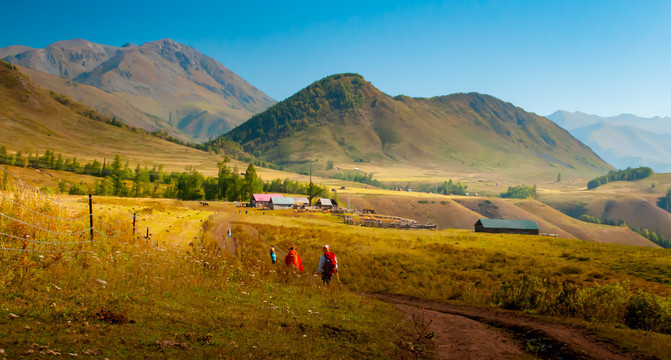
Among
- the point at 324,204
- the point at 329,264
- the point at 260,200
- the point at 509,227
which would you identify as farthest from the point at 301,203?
the point at 329,264

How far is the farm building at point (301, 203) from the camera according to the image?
13843 centimetres

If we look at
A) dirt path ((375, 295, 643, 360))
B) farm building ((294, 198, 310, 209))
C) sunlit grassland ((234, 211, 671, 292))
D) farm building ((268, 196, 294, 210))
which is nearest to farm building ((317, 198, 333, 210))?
farm building ((294, 198, 310, 209))

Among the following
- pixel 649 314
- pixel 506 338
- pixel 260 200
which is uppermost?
pixel 649 314

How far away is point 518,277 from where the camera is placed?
91.7 ft

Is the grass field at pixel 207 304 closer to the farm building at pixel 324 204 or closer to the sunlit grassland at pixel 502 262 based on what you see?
the sunlit grassland at pixel 502 262

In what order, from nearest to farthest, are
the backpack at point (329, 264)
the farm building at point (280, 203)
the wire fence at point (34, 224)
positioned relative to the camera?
the wire fence at point (34, 224), the backpack at point (329, 264), the farm building at point (280, 203)

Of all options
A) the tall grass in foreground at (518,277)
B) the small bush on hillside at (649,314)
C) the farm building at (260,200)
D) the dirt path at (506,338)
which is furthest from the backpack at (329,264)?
the farm building at (260,200)

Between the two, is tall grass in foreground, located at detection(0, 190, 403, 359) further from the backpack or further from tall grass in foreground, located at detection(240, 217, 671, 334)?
tall grass in foreground, located at detection(240, 217, 671, 334)

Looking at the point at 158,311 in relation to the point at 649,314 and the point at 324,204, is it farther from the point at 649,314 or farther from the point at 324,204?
the point at 324,204

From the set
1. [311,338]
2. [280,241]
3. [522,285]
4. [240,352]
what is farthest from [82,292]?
[280,241]

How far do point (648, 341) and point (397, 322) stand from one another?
26.2 ft

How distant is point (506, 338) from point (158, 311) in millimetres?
11092

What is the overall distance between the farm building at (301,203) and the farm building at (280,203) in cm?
247

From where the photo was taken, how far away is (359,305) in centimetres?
1712
